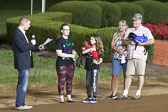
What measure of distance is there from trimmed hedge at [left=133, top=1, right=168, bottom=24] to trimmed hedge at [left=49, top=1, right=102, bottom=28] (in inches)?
158

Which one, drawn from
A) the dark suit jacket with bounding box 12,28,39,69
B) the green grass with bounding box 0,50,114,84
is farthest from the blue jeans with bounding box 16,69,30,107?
the green grass with bounding box 0,50,114,84

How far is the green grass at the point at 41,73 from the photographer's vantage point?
1295cm

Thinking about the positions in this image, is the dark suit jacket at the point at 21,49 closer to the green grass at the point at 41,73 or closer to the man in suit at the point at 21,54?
the man in suit at the point at 21,54

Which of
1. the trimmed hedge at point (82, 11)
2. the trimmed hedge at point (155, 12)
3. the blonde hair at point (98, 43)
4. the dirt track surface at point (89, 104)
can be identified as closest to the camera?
the dirt track surface at point (89, 104)

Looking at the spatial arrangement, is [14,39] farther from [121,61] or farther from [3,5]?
[3,5]

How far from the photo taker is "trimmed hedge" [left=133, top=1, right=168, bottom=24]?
85.5 feet

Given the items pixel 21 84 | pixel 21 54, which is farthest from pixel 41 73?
pixel 21 54

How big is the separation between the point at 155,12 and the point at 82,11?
523cm

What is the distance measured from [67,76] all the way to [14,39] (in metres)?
1.28

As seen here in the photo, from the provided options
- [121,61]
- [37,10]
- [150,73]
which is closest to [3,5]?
[37,10]

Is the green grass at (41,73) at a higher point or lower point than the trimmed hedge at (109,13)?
lower

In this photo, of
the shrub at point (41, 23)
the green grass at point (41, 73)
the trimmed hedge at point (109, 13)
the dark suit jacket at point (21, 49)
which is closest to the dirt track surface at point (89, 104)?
the green grass at point (41, 73)

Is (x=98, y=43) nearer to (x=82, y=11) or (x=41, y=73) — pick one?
(x=41, y=73)

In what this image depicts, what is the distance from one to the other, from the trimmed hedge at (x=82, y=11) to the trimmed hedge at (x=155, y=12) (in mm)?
4019
